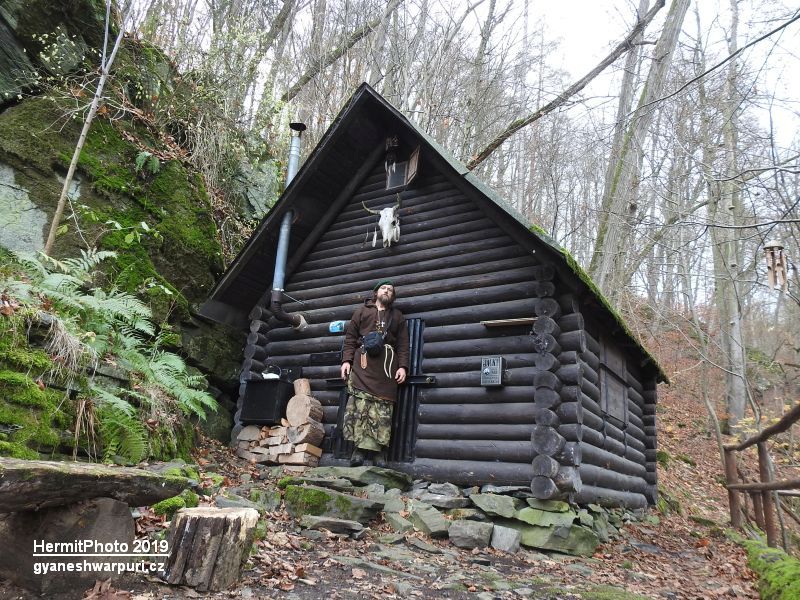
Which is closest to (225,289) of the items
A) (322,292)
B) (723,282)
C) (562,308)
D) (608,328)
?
(322,292)

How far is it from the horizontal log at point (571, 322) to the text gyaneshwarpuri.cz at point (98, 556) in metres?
5.64

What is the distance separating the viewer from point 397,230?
974 centimetres

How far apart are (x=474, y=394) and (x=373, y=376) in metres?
1.48

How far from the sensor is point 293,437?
895 centimetres

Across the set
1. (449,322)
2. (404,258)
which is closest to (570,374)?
(449,322)

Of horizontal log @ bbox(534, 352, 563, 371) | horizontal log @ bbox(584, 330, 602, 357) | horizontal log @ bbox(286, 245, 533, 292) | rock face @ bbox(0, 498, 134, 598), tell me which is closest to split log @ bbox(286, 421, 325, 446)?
horizontal log @ bbox(286, 245, 533, 292)

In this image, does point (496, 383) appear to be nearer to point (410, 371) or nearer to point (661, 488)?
point (410, 371)

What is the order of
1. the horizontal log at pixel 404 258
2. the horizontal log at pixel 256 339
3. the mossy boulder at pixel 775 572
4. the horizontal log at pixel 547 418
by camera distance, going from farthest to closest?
the horizontal log at pixel 256 339 → the horizontal log at pixel 404 258 → the horizontal log at pixel 547 418 → the mossy boulder at pixel 775 572

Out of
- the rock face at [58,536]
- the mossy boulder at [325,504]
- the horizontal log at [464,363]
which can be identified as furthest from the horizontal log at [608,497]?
the rock face at [58,536]

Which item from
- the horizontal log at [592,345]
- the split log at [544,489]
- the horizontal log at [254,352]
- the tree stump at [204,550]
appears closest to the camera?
the tree stump at [204,550]

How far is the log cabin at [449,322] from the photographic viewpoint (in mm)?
7590

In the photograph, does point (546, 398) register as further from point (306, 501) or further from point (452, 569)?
point (306, 501)

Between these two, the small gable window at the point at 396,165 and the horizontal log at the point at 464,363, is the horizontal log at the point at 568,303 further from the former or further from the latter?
the small gable window at the point at 396,165

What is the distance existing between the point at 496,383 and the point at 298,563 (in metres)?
3.86
